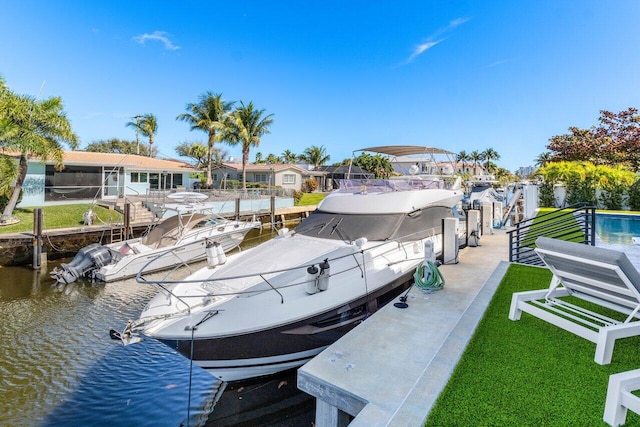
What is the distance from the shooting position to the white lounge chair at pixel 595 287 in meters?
2.96

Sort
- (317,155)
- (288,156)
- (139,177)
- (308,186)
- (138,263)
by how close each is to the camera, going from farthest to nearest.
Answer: (288,156) → (317,155) → (308,186) → (139,177) → (138,263)

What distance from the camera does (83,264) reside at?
10.3 meters

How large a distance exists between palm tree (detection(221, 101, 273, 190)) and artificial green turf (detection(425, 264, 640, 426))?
2782 cm

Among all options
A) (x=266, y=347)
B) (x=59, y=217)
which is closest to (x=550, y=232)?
(x=266, y=347)

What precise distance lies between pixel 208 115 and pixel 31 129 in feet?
55.9

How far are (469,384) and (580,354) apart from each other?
1442 mm

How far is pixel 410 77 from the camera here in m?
23.7

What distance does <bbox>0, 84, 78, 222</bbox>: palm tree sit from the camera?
519 inches

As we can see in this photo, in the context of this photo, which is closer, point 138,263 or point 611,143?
point 138,263

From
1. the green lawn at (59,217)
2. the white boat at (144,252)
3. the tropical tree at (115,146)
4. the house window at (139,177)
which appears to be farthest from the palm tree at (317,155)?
the white boat at (144,252)

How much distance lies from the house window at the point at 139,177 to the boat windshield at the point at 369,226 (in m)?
20.5

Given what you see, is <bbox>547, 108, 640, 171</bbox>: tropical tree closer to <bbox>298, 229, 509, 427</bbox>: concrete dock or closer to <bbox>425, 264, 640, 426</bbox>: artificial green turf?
<bbox>425, 264, 640, 426</bbox>: artificial green turf

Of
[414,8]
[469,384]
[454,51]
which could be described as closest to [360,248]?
[469,384]

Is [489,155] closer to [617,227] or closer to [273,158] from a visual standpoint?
[273,158]
